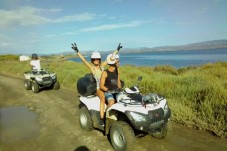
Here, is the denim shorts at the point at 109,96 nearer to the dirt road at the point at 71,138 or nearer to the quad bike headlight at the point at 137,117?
the quad bike headlight at the point at 137,117

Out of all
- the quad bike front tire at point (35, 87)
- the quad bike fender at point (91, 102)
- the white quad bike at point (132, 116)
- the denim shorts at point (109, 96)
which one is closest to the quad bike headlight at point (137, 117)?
the white quad bike at point (132, 116)

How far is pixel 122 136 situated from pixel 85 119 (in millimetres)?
1922

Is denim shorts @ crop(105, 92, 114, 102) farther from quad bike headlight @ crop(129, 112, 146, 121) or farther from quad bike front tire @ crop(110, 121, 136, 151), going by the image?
quad bike headlight @ crop(129, 112, 146, 121)

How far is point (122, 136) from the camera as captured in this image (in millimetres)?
4891

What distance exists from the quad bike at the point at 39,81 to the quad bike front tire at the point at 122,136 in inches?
335

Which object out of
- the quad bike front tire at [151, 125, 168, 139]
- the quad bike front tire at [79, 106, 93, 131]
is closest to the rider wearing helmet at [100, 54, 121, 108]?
the quad bike front tire at [79, 106, 93, 131]

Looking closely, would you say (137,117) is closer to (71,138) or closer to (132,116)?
(132,116)

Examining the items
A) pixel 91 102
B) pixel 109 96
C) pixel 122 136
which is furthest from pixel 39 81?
pixel 122 136

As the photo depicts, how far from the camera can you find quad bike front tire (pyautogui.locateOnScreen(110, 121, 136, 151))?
188 inches

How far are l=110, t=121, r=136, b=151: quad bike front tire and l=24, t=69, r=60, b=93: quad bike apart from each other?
27.9 ft

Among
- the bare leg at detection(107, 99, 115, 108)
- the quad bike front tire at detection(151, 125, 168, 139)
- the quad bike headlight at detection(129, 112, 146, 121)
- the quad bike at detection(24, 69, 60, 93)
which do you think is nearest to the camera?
the quad bike headlight at detection(129, 112, 146, 121)

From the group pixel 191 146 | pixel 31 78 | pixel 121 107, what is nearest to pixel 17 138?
pixel 121 107

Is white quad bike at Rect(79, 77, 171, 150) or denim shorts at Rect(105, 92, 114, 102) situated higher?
denim shorts at Rect(105, 92, 114, 102)

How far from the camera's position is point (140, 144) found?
561cm
